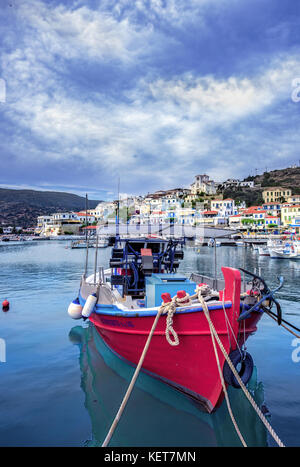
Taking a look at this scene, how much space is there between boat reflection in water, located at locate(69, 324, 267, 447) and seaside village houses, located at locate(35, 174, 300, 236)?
193 feet

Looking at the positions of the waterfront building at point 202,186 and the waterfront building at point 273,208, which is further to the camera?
the waterfront building at point 202,186

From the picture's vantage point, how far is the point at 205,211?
10794 centimetres

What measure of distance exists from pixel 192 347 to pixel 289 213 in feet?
296

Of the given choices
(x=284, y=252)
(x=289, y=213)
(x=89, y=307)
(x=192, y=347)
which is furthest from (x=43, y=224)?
(x=192, y=347)

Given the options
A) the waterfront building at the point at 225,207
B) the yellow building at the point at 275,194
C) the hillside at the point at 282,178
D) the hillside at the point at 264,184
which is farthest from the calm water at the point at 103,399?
the hillside at the point at 282,178

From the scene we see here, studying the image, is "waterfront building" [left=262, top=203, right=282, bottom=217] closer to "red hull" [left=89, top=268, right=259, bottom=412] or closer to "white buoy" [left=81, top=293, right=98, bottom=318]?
"white buoy" [left=81, top=293, right=98, bottom=318]

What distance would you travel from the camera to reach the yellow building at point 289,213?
8569 cm

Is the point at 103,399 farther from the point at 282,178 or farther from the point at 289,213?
the point at 282,178

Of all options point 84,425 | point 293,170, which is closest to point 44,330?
point 84,425

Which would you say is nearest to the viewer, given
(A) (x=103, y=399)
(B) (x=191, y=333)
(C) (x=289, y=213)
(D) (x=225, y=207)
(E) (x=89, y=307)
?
(B) (x=191, y=333)

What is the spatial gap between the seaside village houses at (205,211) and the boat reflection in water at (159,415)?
5872 cm

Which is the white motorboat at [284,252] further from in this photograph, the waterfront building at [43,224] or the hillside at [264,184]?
the waterfront building at [43,224]

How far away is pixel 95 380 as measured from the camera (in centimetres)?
820
